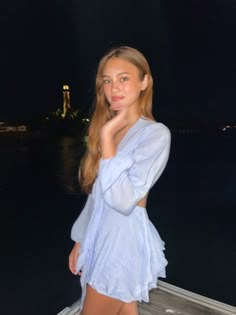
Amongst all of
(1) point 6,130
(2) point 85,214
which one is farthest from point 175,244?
(1) point 6,130

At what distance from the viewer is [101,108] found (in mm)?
1405

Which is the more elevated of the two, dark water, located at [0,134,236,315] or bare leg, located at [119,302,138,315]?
bare leg, located at [119,302,138,315]

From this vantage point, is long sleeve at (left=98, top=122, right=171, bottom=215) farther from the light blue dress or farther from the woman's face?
the woman's face

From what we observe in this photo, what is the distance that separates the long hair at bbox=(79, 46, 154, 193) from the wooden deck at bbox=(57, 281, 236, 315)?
1683 millimetres

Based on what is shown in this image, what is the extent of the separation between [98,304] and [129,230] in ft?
1.20

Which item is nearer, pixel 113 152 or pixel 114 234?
pixel 113 152

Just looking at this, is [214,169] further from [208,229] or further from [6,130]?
[6,130]

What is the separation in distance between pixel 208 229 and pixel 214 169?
11071 millimetres

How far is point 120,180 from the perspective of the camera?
3.39 ft

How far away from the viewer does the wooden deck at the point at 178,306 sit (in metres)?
2.57

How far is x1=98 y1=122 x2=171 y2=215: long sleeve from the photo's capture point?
104 centimetres

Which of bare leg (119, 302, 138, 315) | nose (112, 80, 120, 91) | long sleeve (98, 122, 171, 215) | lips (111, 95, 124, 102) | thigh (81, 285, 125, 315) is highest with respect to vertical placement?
nose (112, 80, 120, 91)

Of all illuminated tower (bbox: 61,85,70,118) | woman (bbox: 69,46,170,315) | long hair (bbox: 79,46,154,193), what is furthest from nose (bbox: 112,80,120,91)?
illuminated tower (bbox: 61,85,70,118)

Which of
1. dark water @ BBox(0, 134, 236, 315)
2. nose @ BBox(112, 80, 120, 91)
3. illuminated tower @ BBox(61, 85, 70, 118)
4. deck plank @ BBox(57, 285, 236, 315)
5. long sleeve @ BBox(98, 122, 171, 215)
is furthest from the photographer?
illuminated tower @ BBox(61, 85, 70, 118)
